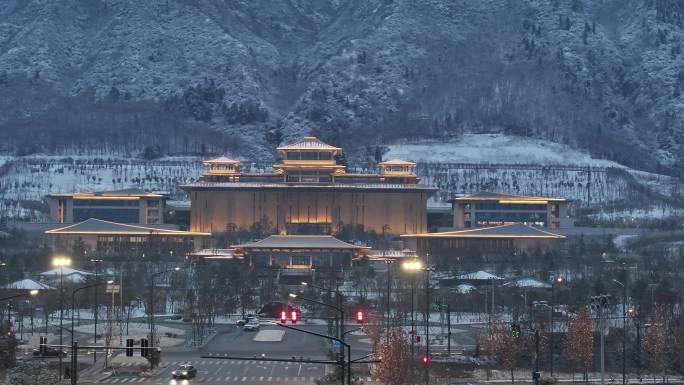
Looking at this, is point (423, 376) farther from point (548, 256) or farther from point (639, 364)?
point (548, 256)

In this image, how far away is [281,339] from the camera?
405 feet

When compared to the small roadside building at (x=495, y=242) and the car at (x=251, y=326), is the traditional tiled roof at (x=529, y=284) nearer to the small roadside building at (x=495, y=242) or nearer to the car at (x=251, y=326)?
the car at (x=251, y=326)

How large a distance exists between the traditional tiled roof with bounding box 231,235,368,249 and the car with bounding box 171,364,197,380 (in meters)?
87.7

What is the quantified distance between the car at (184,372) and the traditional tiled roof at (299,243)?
8767 centimetres

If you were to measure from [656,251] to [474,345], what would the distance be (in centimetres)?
7149

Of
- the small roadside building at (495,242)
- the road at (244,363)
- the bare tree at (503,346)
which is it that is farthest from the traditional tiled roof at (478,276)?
the bare tree at (503,346)

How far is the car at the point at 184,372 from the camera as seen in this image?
97.1 metres

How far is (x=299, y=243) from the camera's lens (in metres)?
190

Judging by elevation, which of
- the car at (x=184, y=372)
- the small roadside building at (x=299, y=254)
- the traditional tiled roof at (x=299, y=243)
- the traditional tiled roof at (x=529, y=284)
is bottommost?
the car at (x=184, y=372)

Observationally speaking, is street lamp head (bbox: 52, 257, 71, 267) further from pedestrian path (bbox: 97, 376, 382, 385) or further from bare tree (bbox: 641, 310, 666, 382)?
bare tree (bbox: 641, 310, 666, 382)

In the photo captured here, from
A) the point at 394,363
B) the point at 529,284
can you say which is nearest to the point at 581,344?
the point at 394,363

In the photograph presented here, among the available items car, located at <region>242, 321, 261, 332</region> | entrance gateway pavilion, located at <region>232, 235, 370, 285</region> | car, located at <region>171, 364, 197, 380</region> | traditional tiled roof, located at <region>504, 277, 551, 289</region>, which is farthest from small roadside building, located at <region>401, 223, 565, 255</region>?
car, located at <region>171, 364, 197, 380</region>

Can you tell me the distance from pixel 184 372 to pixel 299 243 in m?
92.8

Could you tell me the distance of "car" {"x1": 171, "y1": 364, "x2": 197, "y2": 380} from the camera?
97062mm
